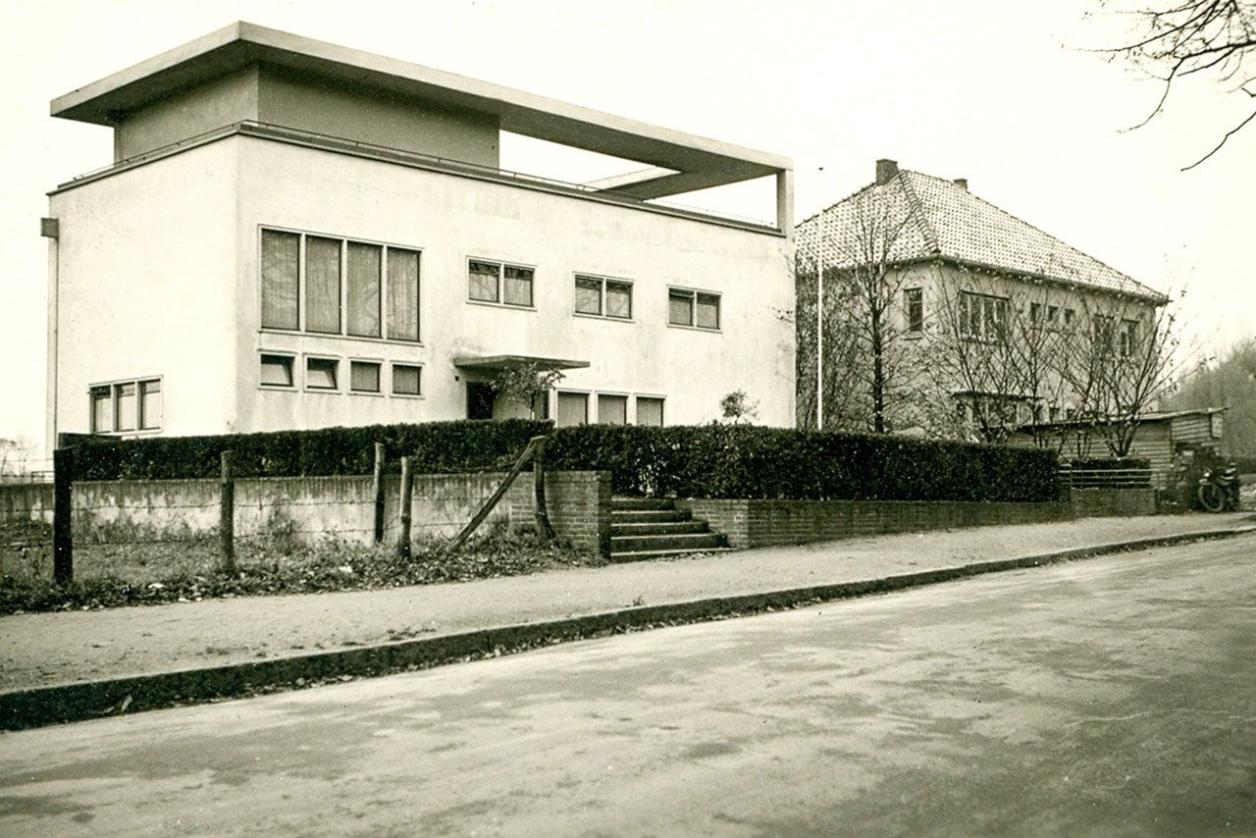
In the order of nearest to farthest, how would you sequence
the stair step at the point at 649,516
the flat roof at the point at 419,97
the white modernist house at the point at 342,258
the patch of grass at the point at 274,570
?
the patch of grass at the point at 274,570 < the stair step at the point at 649,516 < the white modernist house at the point at 342,258 < the flat roof at the point at 419,97

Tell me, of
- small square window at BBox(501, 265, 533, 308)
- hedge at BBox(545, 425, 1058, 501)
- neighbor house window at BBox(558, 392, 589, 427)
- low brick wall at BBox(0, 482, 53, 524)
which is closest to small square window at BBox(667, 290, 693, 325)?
neighbor house window at BBox(558, 392, 589, 427)

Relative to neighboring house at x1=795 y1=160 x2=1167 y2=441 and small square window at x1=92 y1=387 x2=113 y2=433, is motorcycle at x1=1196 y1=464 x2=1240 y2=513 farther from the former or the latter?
small square window at x1=92 y1=387 x2=113 y2=433

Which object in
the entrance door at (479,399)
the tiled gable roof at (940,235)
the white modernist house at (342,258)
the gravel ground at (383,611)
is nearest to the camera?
the gravel ground at (383,611)


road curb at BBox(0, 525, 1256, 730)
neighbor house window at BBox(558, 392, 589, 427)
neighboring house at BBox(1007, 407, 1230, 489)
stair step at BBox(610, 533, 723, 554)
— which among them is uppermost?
neighbor house window at BBox(558, 392, 589, 427)

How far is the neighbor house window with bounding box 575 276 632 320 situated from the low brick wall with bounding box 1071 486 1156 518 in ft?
39.3

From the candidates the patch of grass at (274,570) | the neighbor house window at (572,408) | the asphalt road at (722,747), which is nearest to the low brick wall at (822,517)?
the patch of grass at (274,570)

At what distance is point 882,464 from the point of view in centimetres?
2338

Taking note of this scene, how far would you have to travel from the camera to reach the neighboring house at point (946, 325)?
3909 centimetres

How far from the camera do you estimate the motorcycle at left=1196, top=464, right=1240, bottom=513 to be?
32531 mm

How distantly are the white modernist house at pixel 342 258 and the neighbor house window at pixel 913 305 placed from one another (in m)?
11.0

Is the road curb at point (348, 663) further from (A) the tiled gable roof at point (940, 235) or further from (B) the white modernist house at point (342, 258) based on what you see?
(A) the tiled gable roof at point (940, 235)

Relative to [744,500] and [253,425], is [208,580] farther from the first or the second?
Result: [253,425]

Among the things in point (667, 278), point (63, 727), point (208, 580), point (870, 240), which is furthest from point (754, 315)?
point (63, 727)

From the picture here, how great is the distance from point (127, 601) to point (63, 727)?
529cm
